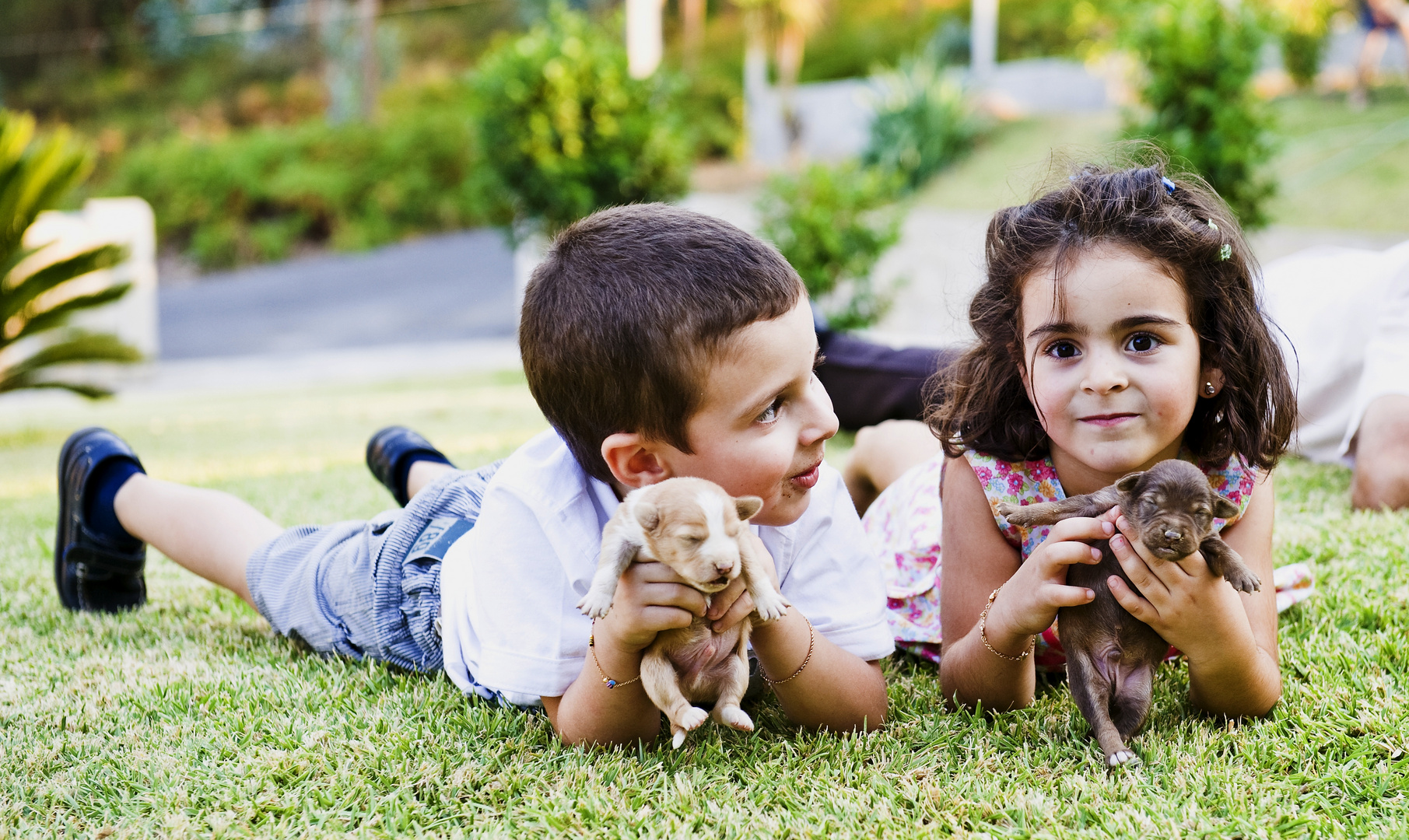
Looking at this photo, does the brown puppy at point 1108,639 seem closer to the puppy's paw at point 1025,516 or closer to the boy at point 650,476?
the puppy's paw at point 1025,516

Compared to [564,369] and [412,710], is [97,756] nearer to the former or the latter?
[412,710]

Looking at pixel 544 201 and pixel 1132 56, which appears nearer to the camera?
pixel 1132 56

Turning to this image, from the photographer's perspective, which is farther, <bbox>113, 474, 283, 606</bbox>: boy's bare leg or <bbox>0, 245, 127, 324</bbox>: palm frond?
<bbox>0, 245, 127, 324</bbox>: palm frond

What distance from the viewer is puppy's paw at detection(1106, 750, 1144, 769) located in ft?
6.06

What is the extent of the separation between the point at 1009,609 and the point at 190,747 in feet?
5.34

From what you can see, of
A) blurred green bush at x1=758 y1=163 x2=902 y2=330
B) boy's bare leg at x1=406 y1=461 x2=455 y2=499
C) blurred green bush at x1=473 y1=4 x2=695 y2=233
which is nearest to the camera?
boy's bare leg at x1=406 y1=461 x2=455 y2=499

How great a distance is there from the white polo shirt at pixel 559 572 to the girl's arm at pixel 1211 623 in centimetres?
57

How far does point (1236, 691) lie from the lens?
79.4 inches

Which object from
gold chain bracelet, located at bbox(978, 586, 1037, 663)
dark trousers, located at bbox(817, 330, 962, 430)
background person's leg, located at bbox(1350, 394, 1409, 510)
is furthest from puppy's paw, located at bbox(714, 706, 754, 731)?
dark trousers, located at bbox(817, 330, 962, 430)

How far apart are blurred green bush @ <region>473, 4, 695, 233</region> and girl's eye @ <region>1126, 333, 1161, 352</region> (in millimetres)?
8892

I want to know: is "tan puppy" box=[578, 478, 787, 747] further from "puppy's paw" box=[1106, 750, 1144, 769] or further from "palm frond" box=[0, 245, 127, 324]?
"palm frond" box=[0, 245, 127, 324]

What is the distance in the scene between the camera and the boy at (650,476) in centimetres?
191

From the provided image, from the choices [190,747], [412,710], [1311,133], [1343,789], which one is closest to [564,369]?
[412,710]

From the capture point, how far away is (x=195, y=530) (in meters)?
3.16
